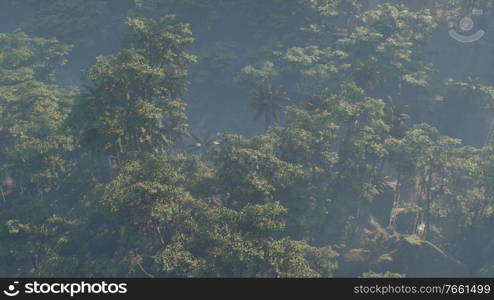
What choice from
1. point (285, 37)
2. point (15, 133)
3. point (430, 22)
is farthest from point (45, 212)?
point (430, 22)

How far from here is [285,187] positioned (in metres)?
47.9

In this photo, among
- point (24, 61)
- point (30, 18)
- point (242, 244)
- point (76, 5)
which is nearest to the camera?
point (242, 244)

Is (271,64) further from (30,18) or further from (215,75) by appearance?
(30,18)

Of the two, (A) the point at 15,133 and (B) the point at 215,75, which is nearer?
(A) the point at 15,133

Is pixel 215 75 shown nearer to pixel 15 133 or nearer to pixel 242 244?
pixel 15 133

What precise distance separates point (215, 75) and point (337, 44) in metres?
20.9

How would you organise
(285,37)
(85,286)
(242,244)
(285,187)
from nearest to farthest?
(85,286) → (242,244) → (285,187) → (285,37)

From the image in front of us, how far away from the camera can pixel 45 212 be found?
40.8 meters

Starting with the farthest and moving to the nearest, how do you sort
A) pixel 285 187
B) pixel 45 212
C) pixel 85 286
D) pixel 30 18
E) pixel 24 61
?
pixel 30 18 → pixel 24 61 → pixel 285 187 → pixel 45 212 → pixel 85 286

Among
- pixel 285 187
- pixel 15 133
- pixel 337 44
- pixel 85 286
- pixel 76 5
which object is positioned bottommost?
pixel 85 286

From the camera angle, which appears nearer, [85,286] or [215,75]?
[85,286]

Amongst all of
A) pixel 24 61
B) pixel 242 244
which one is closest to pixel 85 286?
pixel 242 244

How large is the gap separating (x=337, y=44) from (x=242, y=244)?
159 ft

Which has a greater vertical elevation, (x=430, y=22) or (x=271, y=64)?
(x=430, y=22)
